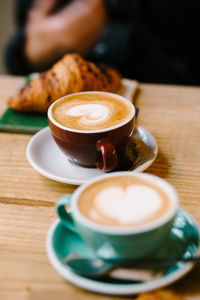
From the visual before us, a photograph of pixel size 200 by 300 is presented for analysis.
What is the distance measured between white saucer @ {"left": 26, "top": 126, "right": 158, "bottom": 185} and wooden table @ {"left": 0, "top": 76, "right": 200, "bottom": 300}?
26 millimetres

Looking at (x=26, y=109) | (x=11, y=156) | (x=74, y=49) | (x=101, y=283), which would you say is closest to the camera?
(x=101, y=283)

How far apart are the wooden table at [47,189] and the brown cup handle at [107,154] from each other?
9 cm

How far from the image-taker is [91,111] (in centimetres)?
77

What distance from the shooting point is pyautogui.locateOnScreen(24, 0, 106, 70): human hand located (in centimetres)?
177

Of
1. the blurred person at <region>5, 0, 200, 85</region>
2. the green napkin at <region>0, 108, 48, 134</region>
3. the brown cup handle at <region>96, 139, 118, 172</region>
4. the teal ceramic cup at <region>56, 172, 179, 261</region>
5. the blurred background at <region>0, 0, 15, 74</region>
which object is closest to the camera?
the teal ceramic cup at <region>56, 172, 179, 261</region>

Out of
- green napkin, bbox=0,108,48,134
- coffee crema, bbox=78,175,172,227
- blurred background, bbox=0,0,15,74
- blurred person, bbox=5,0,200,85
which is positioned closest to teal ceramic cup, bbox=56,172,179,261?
coffee crema, bbox=78,175,172,227

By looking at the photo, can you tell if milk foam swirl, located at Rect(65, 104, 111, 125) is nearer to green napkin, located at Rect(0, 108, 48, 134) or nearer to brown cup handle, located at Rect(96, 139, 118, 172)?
brown cup handle, located at Rect(96, 139, 118, 172)

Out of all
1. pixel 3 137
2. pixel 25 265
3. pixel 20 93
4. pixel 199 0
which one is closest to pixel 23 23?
pixel 199 0

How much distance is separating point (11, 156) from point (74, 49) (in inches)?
41.2

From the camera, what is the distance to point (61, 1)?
189 cm

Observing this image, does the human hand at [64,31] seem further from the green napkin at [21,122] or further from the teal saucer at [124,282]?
the teal saucer at [124,282]

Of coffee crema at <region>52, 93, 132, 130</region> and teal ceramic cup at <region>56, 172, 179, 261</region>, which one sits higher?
teal ceramic cup at <region>56, 172, 179, 261</region>

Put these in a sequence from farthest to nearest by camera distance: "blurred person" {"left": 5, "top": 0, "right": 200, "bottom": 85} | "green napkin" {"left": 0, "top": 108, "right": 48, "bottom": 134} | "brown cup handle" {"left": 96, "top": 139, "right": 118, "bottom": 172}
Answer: "blurred person" {"left": 5, "top": 0, "right": 200, "bottom": 85} → "green napkin" {"left": 0, "top": 108, "right": 48, "bottom": 134} → "brown cup handle" {"left": 96, "top": 139, "right": 118, "bottom": 172}

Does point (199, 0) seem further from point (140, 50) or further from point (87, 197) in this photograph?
point (87, 197)
